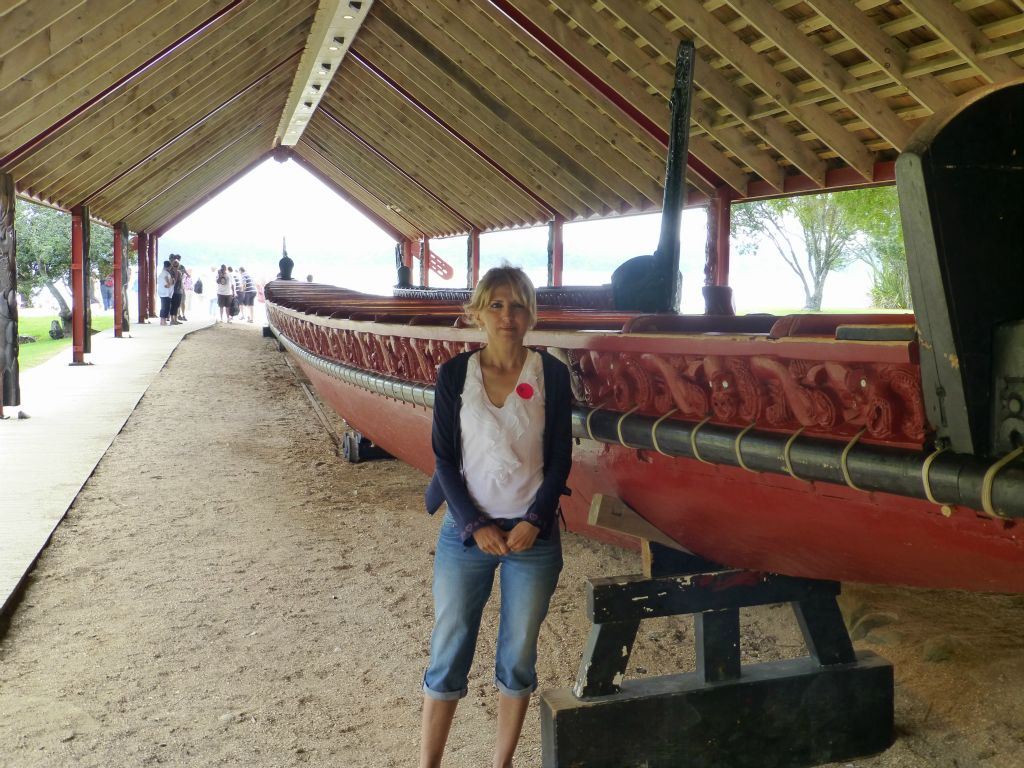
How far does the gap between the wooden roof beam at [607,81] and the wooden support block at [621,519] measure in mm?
6943

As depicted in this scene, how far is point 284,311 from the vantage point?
6.85 metres

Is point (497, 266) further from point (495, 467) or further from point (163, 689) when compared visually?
point (163, 689)

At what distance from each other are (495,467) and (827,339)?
695mm

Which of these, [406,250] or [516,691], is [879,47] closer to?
[516,691]

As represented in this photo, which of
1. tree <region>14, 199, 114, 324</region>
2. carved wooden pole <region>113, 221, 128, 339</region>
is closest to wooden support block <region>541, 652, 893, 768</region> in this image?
carved wooden pole <region>113, 221, 128, 339</region>

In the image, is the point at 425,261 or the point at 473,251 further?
the point at 425,261

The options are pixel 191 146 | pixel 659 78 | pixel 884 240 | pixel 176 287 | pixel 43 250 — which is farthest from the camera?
pixel 884 240

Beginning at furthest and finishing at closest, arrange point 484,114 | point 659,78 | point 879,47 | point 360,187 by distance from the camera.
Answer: point 360,187, point 484,114, point 659,78, point 879,47

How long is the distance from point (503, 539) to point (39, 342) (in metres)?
17.7

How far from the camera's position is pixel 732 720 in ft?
7.09

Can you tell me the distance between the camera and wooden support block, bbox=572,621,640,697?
2096 mm

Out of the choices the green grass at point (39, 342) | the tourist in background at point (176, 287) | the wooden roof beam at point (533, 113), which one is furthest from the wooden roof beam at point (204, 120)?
the tourist in background at point (176, 287)

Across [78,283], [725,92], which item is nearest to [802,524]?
[725,92]

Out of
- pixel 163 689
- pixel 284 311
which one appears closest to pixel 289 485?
pixel 284 311
